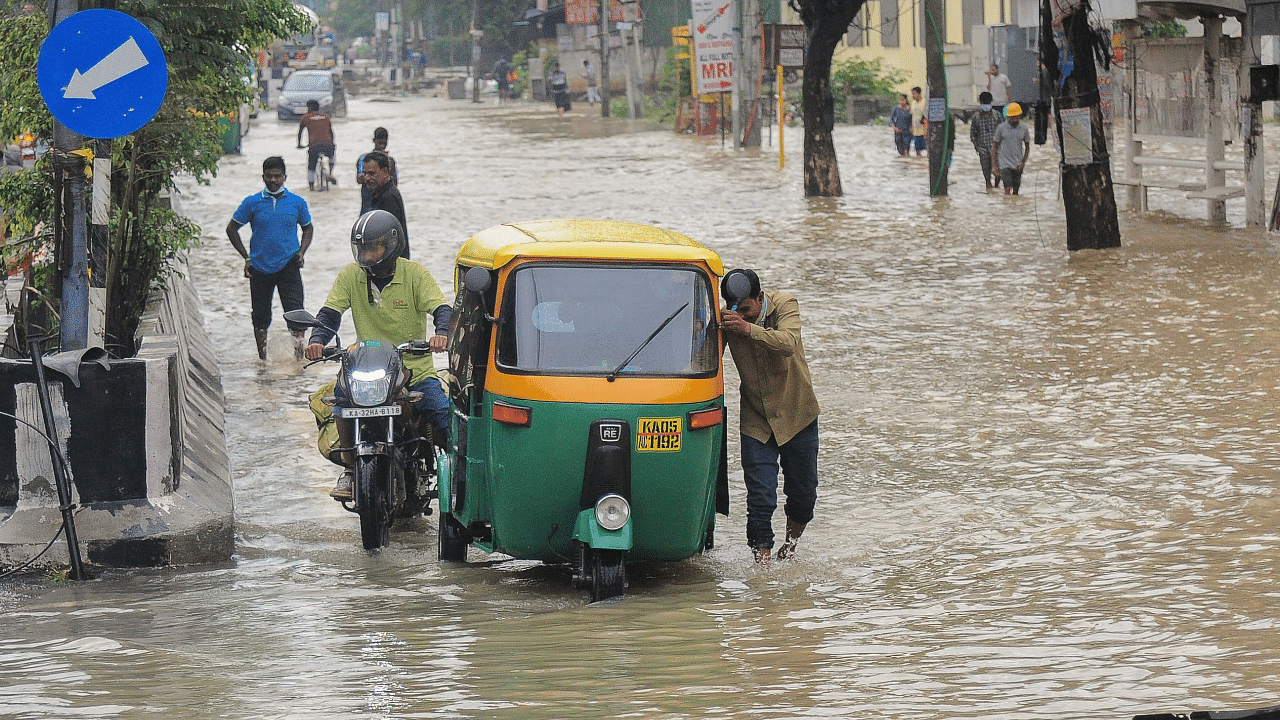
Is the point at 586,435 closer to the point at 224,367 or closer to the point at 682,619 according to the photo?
the point at 682,619

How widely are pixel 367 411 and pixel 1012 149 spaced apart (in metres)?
19.3

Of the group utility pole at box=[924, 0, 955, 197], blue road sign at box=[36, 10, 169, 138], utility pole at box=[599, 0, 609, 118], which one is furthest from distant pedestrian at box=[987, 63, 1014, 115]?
blue road sign at box=[36, 10, 169, 138]

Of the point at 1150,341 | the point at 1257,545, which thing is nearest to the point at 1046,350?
the point at 1150,341

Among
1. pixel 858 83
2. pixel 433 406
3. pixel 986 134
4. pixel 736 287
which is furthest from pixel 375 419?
pixel 858 83

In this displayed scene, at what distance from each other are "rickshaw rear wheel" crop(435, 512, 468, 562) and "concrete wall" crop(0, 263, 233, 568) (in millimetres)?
1032

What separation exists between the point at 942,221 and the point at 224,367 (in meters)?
12.0

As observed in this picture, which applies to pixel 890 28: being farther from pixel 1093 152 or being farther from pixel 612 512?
pixel 612 512

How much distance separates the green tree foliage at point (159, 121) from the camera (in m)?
10.4

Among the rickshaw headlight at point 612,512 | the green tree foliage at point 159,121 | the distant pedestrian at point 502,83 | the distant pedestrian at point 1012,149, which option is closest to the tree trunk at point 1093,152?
the distant pedestrian at point 1012,149

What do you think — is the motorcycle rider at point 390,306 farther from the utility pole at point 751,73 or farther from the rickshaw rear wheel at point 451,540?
the utility pole at point 751,73

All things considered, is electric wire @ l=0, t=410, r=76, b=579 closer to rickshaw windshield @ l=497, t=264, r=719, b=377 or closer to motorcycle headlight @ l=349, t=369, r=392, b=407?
motorcycle headlight @ l=349, t=369, r=392, b=407

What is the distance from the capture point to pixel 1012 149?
84.4 ft

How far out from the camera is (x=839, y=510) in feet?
29.3

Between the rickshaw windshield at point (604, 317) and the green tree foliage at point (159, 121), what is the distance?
13.5ft
